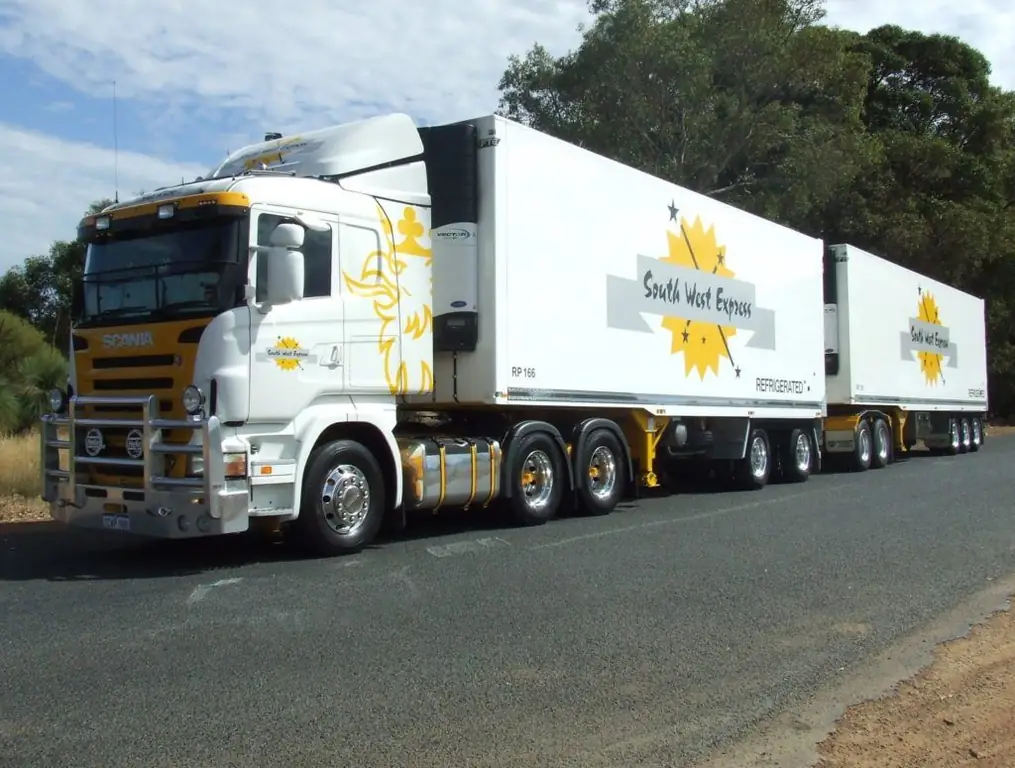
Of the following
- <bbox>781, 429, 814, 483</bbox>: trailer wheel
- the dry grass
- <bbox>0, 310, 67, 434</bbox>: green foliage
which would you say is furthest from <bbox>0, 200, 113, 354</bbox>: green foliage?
<bbox>781, 429, 814, 483</bbox>: trailer wheel

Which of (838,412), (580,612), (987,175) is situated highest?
(987,175)

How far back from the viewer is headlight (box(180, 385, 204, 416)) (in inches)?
310

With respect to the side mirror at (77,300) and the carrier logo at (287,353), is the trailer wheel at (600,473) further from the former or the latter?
the side mirror at (77,300)

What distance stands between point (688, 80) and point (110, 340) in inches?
692

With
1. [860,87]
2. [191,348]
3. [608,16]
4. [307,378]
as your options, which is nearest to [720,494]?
[307,378]

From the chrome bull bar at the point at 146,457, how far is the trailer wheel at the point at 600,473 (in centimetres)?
492

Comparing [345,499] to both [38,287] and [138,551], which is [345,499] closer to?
[138,551]

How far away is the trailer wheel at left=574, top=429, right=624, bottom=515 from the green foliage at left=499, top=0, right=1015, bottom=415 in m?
13.3

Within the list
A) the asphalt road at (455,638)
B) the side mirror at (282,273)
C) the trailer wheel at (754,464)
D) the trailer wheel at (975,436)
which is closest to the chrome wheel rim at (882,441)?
the trailer wheel at (754,464)

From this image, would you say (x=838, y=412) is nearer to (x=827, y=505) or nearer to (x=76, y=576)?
(x=827, y=505)

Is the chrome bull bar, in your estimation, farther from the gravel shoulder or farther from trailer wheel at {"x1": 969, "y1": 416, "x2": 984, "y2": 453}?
trailer wheel at {"x1": 969, "y1": 416, "x2": 984, "y2": 453}

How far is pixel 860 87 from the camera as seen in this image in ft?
93.6

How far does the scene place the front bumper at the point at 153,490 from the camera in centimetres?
784

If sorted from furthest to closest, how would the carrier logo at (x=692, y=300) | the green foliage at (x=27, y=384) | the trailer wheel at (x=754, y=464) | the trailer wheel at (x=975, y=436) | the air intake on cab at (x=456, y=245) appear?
the trailer wheel at (x=975, y=436) → the green foliage at (x=27, y=384) → the trailer wheel at (x=754, y=464) → the carrier logo at (x=692, y=300) → the air intake on cab at (x=456, y=245)
